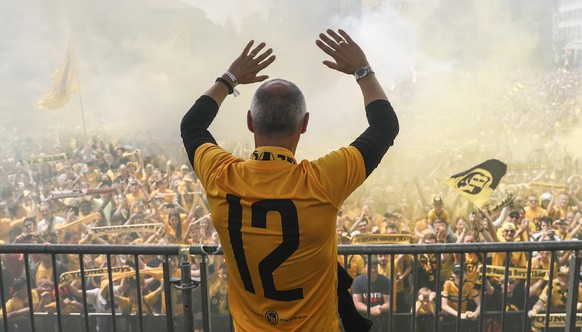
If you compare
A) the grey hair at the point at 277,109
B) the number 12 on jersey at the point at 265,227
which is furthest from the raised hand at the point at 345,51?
the number 12 on jersey at the point at 265,227

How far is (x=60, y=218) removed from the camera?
22.6ft

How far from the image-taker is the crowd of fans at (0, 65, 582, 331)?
14.9ft

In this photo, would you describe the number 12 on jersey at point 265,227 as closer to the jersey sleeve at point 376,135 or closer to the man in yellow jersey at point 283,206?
the man in yellow jersey at point 283,206

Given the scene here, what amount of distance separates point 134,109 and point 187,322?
1087cm

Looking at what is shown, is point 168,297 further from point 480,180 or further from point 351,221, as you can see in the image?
point 351,221

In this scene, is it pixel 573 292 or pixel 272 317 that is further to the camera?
pixel 573 292

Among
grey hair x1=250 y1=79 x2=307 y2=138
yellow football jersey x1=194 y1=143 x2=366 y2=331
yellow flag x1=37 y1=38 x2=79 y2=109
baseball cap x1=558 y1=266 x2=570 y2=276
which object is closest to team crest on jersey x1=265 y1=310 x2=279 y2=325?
yellow football jersey x1=194 y1=143 x2=366 y2=331

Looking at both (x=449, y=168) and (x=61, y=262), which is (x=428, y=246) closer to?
(x=61, y=262)

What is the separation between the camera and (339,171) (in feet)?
3.76

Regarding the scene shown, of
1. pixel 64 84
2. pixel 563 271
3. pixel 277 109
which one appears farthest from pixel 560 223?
pixel 64 84

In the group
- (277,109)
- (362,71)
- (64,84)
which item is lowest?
(277,109)

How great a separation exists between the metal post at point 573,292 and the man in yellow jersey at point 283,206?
4.49ft

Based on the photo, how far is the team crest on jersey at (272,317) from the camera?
1.22 metres

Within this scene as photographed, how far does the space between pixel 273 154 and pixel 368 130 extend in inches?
10.1
